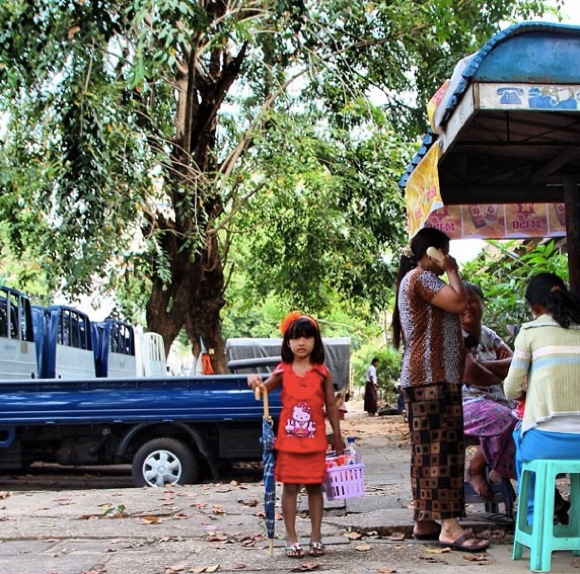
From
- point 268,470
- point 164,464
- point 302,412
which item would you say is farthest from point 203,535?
point 164,464

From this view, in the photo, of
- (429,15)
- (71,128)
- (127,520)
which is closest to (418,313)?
(127,520)

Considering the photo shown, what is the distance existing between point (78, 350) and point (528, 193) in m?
9.15

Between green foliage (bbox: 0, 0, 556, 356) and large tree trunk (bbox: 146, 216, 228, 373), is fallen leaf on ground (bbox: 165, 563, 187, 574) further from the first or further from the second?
large tree trunk (bbox: 146, 216, 228, 373)

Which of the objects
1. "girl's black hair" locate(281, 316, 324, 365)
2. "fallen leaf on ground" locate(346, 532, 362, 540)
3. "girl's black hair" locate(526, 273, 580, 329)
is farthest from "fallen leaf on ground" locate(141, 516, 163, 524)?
"girl's black hair" locate(526, 273, 580, 329)

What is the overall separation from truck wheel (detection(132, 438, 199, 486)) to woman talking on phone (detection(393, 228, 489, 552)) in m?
4.71

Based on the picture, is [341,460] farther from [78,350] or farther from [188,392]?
[78,350]

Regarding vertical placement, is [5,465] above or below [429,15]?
below

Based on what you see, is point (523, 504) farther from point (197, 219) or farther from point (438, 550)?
point (197, 219)

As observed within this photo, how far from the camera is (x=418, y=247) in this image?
5914 millimetres

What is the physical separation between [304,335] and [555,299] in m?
1.52

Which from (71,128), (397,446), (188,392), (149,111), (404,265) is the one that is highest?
(149,111)

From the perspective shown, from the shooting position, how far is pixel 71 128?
13000mm

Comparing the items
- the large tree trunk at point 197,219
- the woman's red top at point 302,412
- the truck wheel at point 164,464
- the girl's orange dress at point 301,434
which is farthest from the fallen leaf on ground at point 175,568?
the large tree trunk at point 197,219

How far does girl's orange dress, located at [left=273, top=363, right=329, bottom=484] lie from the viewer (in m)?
5.59
